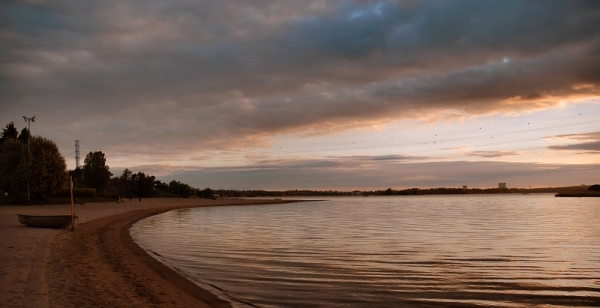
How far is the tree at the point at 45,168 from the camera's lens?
56.9 m

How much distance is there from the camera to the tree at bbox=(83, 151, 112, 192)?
329 feet

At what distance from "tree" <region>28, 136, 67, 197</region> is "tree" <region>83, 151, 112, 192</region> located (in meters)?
41.2

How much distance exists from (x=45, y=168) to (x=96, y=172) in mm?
45396

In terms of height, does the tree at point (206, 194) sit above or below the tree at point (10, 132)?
below

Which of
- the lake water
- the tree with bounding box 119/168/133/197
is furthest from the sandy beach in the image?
the tree with bounding box 119/168/133/197

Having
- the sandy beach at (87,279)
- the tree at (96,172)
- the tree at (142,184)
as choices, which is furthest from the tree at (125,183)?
the sandy beach at (87,279)

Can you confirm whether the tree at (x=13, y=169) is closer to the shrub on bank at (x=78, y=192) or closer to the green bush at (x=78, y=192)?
the green bush at (x=78, y=192)

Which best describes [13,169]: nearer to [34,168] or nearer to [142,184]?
[34,168]

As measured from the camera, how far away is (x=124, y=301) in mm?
9578

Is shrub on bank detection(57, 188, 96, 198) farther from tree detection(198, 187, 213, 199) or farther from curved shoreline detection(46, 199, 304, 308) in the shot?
tree detection(198, 187, 213, 199)

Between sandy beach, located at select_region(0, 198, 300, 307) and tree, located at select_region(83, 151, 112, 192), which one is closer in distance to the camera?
sandy beach, located at select_region(0, 198, 300, 307)

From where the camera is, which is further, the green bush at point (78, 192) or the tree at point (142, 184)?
the tree at point (142, 184)

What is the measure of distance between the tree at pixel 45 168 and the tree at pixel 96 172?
41.2 metres

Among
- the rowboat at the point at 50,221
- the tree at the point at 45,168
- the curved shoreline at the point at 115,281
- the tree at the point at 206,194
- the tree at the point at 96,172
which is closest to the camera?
the curved shoreline at the point at 115,281
